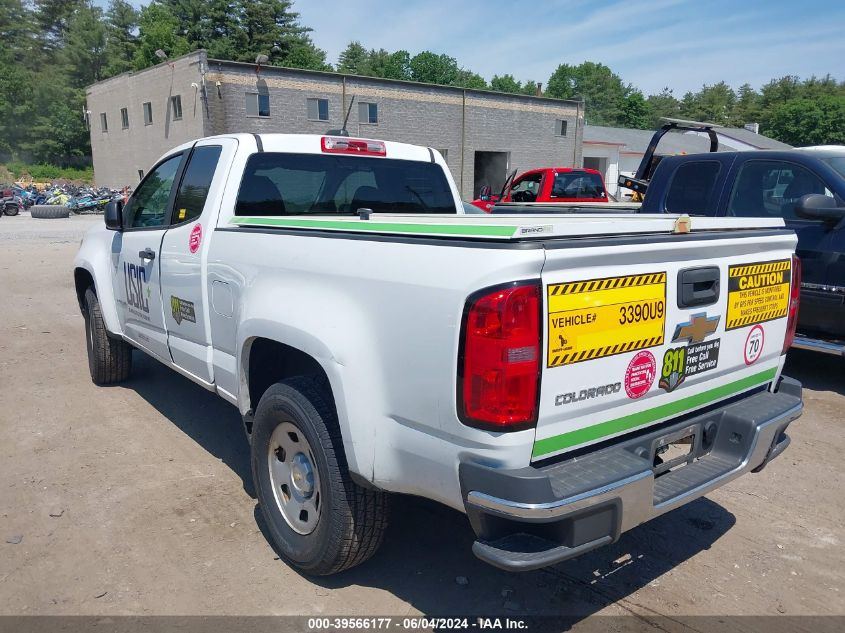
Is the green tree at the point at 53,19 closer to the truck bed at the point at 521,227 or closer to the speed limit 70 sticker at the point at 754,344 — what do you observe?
the truck bed at the point at 521,227

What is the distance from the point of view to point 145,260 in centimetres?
457

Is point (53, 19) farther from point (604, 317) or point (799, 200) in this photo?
point (604, 317)

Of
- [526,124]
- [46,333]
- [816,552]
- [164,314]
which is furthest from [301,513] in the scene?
[526,124]

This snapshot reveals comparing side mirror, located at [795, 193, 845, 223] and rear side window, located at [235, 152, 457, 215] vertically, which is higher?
rear side window, located at [235, 152, 457, 215]

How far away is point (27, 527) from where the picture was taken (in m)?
3.56

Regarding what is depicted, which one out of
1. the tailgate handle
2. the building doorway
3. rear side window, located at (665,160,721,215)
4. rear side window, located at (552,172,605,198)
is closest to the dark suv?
rear side window, located at (665,160,721,215)

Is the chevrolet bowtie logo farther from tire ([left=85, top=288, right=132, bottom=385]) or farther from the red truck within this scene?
the red truck

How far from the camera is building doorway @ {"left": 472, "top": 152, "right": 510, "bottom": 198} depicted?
42.0 m

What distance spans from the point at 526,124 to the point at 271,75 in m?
17.1

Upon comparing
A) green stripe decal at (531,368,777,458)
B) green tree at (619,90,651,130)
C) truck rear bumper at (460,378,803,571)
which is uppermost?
green tree at (619,90,651,130)

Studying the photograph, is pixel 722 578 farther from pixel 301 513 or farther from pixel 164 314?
pixel 164 314

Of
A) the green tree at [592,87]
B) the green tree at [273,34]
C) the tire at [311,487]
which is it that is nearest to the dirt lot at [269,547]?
the tire at [311,487]

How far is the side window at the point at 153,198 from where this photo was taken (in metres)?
4.56

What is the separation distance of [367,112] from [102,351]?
32081 millimetres
